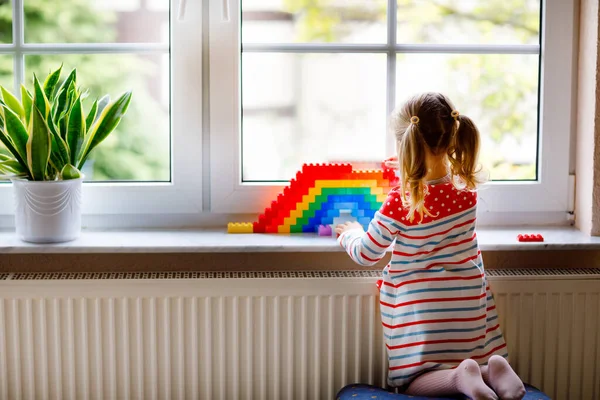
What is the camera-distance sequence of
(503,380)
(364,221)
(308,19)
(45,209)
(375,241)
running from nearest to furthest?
(503,380), (375,241), (45,209), (364,221), (308,19)

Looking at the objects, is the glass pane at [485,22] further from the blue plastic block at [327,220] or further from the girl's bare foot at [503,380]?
the girl's bare foot at [503,380]

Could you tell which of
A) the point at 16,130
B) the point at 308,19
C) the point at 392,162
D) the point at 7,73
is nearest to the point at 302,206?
the point at 392,162

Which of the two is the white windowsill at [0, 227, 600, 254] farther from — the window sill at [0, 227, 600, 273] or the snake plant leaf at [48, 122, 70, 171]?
the snake plant leaf at [48, 122, 70, 171]

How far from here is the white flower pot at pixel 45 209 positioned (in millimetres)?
1931

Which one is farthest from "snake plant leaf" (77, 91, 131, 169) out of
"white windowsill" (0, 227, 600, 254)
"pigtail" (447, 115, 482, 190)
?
"pigtail" (447, 115, 482, 190)

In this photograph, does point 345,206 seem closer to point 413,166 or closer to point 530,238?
point 413,166

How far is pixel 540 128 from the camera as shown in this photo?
7.20ft

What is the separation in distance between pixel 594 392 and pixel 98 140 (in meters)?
1.45

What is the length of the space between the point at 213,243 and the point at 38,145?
49 cm

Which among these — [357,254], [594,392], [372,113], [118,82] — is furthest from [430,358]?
[118,82]

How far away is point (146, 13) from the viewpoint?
2135mm

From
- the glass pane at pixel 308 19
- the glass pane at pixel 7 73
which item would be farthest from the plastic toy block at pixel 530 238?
the glass pane at pixel 7 73

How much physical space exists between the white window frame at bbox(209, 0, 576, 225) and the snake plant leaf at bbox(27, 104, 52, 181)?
45cm

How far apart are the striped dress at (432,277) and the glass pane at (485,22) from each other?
0.53m
